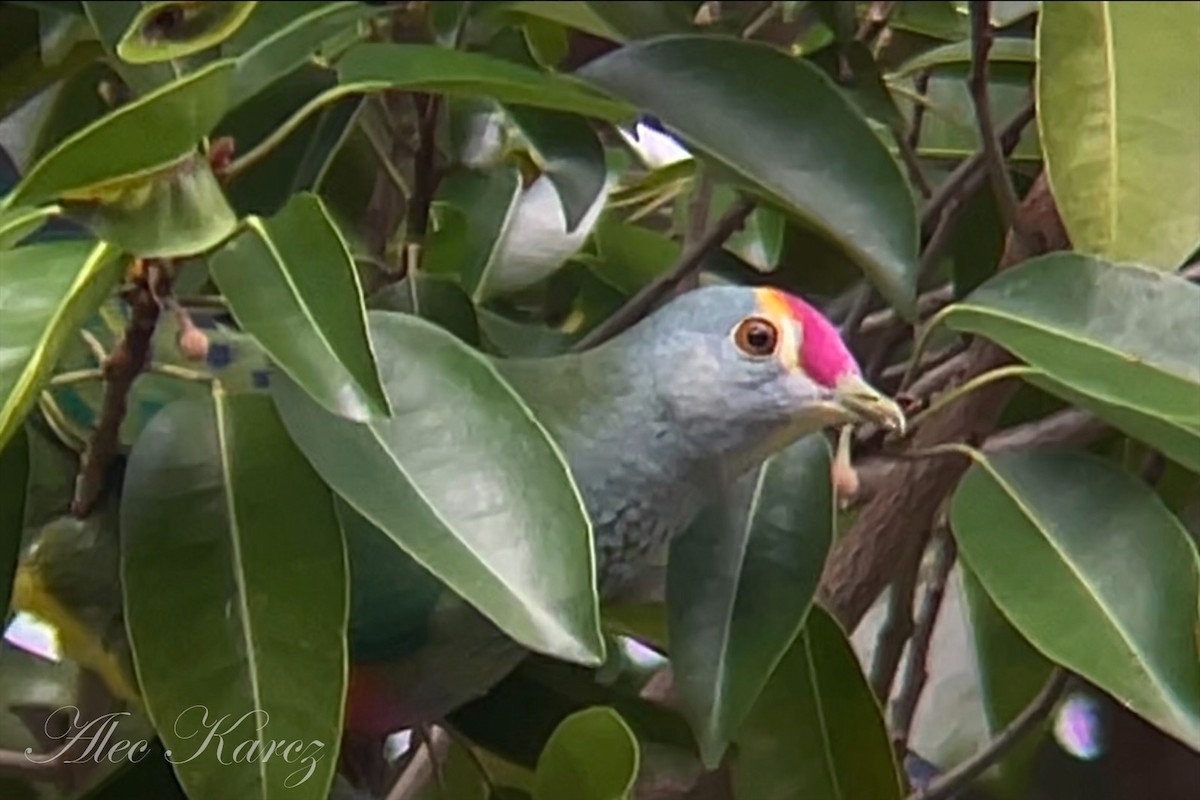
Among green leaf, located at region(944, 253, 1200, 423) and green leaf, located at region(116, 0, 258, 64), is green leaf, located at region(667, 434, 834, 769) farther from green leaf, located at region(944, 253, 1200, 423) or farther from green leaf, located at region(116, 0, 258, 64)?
green leaf, located at region(116, 0, 258, 64)

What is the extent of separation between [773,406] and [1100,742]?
387 mm

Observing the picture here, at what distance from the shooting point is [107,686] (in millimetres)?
643

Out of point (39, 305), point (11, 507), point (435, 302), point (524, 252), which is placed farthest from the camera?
point (524, 252)

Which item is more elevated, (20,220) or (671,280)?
(20,220)

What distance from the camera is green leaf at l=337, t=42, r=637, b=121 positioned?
1.74 ft

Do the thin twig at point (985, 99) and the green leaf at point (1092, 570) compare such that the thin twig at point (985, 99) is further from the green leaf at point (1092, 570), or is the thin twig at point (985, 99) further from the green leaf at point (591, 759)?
the green leaf at point (591, 759)

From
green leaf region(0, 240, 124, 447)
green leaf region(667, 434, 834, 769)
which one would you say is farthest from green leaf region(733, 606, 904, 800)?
green leaf region(0, 240, 124, 447)

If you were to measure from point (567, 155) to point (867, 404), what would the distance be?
0.18 m

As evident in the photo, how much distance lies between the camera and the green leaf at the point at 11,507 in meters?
0.54

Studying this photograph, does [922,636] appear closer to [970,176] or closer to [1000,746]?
[1000,746]

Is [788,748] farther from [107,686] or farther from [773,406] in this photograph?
[107,686]

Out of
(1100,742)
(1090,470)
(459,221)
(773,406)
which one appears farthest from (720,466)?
(1100,742)

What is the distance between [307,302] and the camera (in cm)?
46
